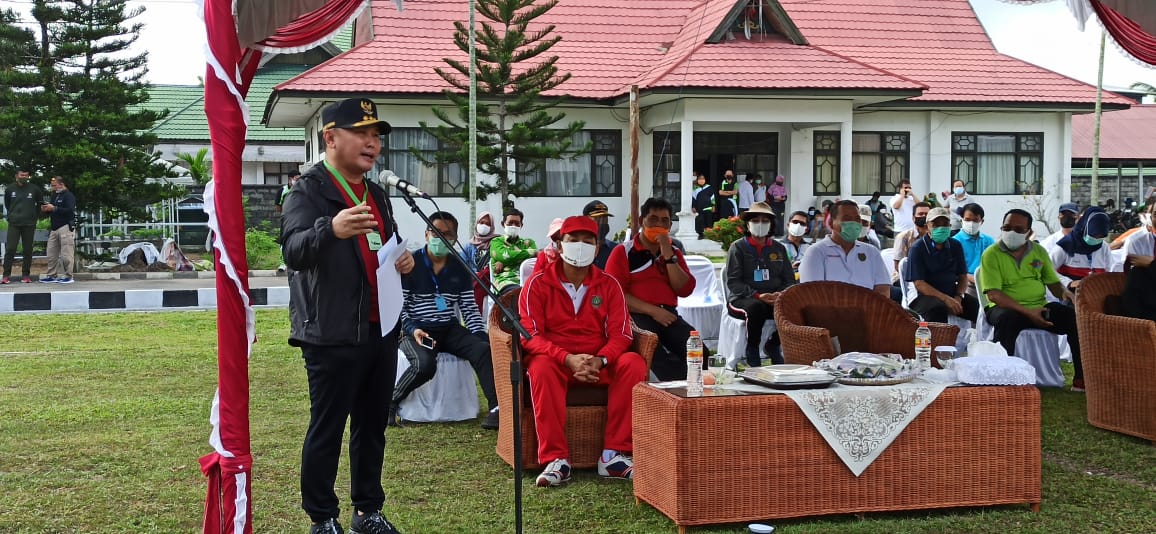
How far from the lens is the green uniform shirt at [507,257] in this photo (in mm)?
8891

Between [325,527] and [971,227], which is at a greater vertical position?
[971,227]

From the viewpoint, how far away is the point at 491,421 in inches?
264

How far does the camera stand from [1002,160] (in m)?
24.7

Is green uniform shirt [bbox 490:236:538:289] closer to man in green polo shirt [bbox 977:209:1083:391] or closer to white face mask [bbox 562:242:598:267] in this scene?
white face mask [bbox 562:242:598:267]

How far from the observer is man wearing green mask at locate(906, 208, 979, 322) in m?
8.62

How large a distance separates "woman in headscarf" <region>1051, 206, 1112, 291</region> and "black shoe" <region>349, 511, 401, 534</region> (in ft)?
21.0

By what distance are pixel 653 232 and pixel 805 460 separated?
2558 mm

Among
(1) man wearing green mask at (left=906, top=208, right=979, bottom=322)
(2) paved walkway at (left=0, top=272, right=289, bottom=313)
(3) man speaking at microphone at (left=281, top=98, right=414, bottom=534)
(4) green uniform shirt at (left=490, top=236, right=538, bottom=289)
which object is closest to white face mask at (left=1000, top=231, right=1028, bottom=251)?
(1) man wearing green mask at (left=906, top=208, right=979, bottom=322)

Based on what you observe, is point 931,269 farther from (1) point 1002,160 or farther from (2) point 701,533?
(1) point 1002,160

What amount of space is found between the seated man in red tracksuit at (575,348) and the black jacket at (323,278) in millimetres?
1528

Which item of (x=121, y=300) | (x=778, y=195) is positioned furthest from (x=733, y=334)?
(x=778, y=195)

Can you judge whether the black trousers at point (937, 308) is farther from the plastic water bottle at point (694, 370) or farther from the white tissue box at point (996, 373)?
the plastic water bottle at point (694, 370)

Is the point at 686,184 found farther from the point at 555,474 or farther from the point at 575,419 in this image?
the point at 555,474

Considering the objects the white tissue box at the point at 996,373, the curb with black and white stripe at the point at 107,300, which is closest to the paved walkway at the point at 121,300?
the curb with black and white stripe at the point at 107,300
